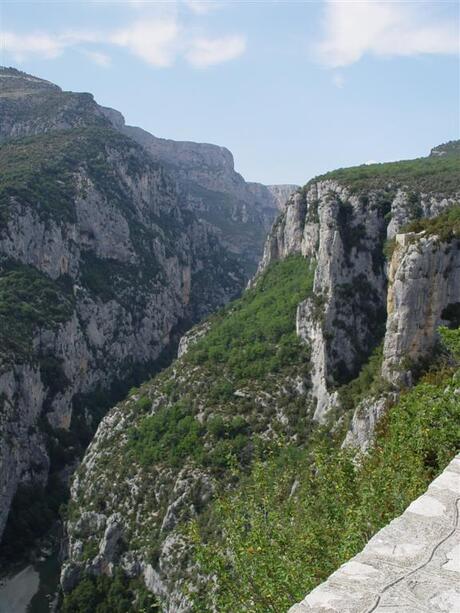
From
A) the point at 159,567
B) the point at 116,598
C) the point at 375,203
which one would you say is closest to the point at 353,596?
the point at 159,567

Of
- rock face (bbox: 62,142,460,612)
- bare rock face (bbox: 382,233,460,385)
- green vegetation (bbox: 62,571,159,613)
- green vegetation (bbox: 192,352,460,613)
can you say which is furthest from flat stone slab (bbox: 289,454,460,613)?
green vegetation (bbox: 62,571,159,613)

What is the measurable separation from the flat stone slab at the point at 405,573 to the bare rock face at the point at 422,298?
27.6m

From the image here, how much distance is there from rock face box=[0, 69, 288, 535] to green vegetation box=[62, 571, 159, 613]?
18697 millimetres

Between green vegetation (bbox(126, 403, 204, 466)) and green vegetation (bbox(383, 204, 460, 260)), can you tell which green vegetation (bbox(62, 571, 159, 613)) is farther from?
green vegetation (bbox(383, 204, 460, 260))

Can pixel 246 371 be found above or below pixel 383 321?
below

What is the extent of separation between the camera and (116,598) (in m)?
40.2

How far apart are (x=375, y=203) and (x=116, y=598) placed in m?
37.4

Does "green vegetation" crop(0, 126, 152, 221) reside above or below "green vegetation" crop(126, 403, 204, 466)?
above

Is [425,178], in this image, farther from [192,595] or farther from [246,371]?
[192,595]

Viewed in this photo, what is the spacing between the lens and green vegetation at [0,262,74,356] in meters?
69.1

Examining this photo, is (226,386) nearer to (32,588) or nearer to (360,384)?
(360,384)

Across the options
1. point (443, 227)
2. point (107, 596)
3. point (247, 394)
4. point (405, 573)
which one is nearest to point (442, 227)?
point (443, 227)

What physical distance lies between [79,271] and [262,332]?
48799 mm

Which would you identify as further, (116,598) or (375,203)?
(375,203)
